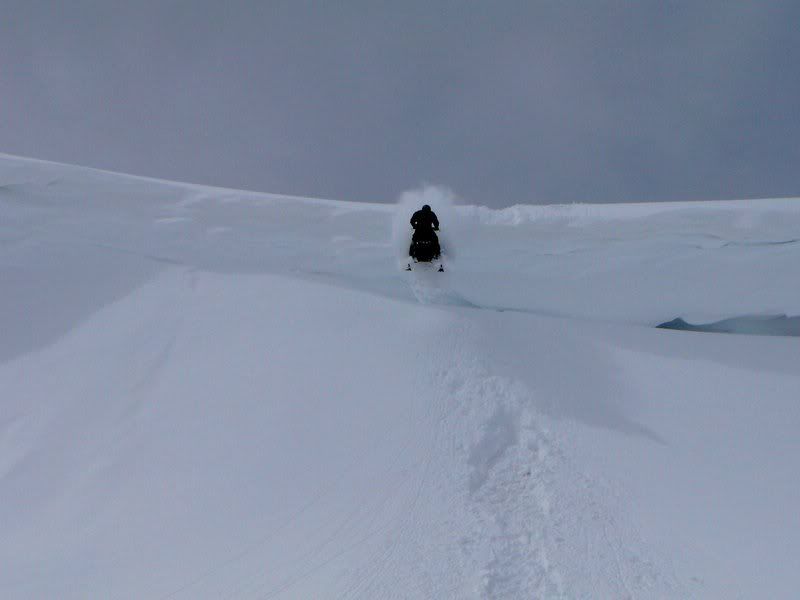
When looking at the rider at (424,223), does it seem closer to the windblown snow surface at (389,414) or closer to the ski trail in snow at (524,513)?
the windblown snow surface at (389,414)

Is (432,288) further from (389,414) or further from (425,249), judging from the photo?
(389,414)

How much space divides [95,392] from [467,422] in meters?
4.12

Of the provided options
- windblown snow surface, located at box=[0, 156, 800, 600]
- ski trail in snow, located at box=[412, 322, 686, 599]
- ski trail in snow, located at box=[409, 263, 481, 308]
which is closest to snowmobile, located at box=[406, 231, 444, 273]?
ski trail in snow, located at box=[409, 263, 481, 308]

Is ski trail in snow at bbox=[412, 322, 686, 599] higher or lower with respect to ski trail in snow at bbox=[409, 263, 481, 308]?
lower

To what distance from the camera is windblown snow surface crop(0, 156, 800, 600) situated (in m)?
3.27

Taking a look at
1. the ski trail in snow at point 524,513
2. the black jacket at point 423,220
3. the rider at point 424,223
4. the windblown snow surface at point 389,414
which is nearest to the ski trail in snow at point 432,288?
the windblown snow surface at point 389,414

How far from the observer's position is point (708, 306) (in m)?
7.25

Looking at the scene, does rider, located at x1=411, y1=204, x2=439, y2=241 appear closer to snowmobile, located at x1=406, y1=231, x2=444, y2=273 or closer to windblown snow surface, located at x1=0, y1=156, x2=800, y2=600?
snowmobile, located at x1=406, y1=231, x2=444, y2=273

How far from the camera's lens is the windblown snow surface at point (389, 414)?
3266 millimetres

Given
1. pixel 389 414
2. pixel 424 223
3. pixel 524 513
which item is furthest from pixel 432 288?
pixel 524 513

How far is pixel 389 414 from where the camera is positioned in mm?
4719

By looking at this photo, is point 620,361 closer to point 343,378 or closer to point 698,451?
point 698,451

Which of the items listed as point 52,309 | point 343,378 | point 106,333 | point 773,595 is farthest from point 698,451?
point 52,309

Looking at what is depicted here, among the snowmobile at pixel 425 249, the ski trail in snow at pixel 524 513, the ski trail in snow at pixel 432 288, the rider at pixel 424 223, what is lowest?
the ski trail in snow at pixel 524 513
